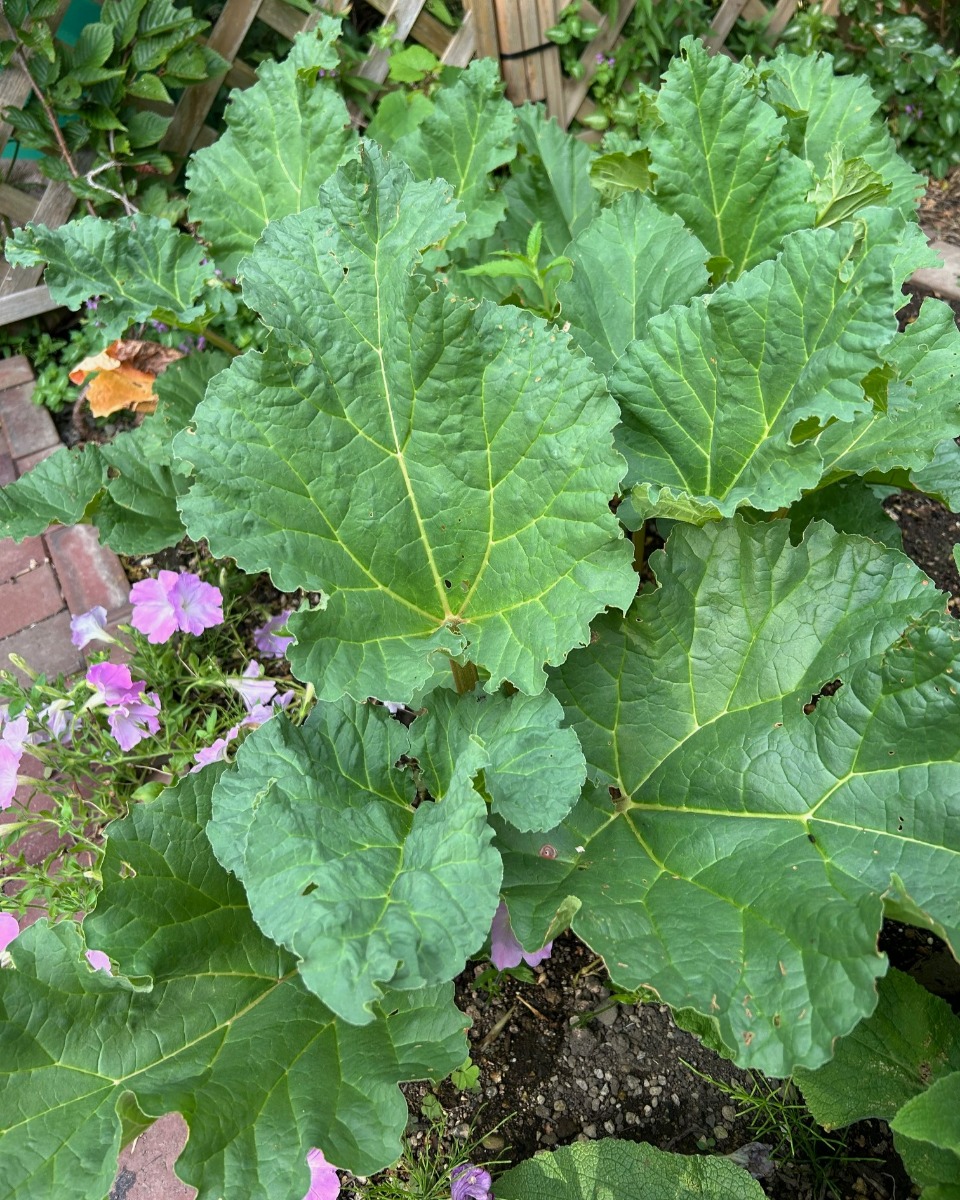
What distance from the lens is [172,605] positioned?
209 cm

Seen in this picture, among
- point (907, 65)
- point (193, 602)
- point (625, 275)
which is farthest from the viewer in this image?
point (907, 65)

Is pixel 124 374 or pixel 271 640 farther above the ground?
pixel 271 640

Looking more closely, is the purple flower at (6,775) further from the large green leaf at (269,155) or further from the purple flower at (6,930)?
the large green leaf at (269,155)

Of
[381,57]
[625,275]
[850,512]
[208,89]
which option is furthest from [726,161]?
[208,89]

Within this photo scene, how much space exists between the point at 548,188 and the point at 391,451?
109 centimetres

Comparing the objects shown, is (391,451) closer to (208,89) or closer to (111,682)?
(111,682)

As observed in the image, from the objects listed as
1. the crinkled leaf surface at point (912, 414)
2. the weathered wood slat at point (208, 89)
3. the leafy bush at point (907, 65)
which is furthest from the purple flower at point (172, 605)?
the leafy bush at point (907, 65)

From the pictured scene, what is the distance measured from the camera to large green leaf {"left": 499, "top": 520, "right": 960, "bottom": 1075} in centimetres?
113

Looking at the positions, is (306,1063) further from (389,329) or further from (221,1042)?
(389,329)

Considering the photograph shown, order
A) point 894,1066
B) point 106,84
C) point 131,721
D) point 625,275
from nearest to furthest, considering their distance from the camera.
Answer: point 894,1066 → point 625,275 → point 131,721 → point 106,84

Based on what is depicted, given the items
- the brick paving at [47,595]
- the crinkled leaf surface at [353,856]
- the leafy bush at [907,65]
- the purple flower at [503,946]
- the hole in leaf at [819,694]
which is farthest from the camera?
the leafy bush at [907,65]

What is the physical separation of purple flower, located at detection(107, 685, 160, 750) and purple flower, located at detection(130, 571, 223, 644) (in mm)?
147

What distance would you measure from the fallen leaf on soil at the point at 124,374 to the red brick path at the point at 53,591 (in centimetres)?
35

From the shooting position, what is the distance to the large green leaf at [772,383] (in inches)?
49.7
